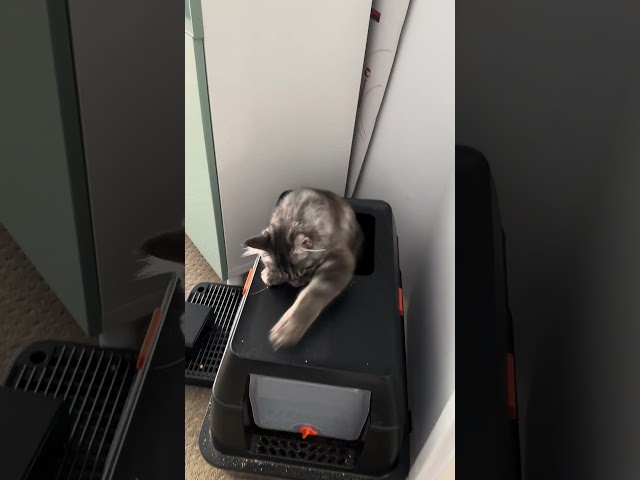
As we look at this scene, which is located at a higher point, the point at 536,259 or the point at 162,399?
the point at 162,399

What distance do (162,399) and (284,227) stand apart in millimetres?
840

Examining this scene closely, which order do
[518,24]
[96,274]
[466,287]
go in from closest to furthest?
[96,274] < [518,24] < [466,287]

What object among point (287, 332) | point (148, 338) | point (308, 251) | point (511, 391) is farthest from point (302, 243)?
point (148, 338)

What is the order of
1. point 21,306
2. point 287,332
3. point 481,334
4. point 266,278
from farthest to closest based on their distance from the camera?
1. point 266,278
2. point 287,332
3. point 481,334
4. point 21,306

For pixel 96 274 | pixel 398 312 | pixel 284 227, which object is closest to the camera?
pixel 96 274

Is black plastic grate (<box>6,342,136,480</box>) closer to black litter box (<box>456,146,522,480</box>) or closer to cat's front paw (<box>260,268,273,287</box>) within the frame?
black litter box (<box>456,146,522,480</box>)

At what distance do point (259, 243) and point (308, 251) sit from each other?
3.6 inches

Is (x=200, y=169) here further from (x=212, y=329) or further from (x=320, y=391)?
(x=320, y=391)

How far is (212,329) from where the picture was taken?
46.7 inches

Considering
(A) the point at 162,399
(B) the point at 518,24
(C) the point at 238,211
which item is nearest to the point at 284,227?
(C) the point at 238,211

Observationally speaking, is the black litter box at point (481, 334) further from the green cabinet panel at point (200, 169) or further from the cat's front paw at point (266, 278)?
the green cabinet panel at point (200, 169)

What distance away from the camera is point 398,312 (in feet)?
3.08

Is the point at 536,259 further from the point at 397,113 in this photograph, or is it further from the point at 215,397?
the point at 215,397

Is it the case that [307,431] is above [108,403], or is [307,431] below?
below
